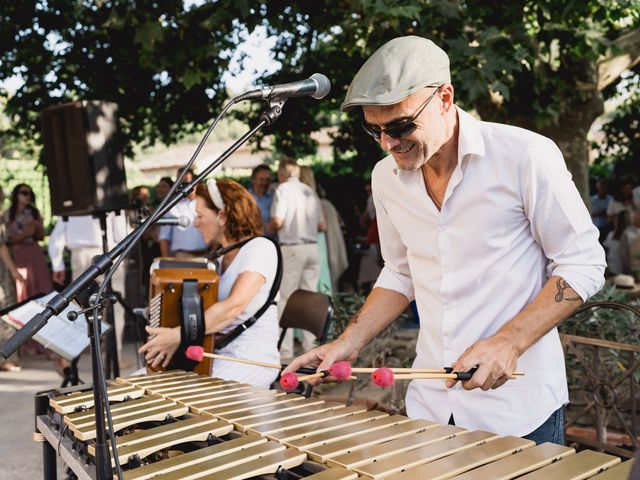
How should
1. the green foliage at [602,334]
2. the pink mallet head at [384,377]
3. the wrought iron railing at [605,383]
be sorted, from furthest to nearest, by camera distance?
the green foliage at [602,334] < the wrought iron railing at [605,383] < the pink mallet head at [384,377]

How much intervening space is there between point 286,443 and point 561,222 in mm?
1022

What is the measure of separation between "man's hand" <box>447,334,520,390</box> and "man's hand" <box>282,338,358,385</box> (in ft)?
1.67

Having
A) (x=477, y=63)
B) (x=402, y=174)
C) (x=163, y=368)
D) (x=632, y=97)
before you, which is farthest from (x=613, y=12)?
(x=632, y=97)

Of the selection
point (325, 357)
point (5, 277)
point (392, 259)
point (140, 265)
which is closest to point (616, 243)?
point (140, 265)

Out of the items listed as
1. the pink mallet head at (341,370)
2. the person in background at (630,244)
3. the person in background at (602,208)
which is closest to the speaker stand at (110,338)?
the pink mallet head at (341,370)

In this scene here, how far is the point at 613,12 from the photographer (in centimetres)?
525

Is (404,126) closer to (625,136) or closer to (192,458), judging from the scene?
(192,458)

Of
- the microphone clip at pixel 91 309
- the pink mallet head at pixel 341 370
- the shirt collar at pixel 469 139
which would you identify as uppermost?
the shirt collar at pixel 469 139

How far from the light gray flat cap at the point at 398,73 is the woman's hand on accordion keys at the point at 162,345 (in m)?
1.94

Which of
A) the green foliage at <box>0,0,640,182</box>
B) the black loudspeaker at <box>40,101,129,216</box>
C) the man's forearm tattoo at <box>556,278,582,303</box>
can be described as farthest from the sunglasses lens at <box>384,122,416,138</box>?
the black loudspeaker at <box>40,101,129,216</box>

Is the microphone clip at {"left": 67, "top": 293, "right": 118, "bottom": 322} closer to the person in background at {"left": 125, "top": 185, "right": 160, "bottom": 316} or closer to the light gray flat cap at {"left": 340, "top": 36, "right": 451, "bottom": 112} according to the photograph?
the light gray flat cap at {"left": 340, "top": 36, "right": 451, "bottom": 112}

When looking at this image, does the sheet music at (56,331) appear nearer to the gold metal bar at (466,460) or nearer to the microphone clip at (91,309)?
the microphone clip at (91,309)

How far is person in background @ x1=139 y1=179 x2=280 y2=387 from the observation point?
3.69m

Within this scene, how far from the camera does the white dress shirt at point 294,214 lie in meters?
7.29
